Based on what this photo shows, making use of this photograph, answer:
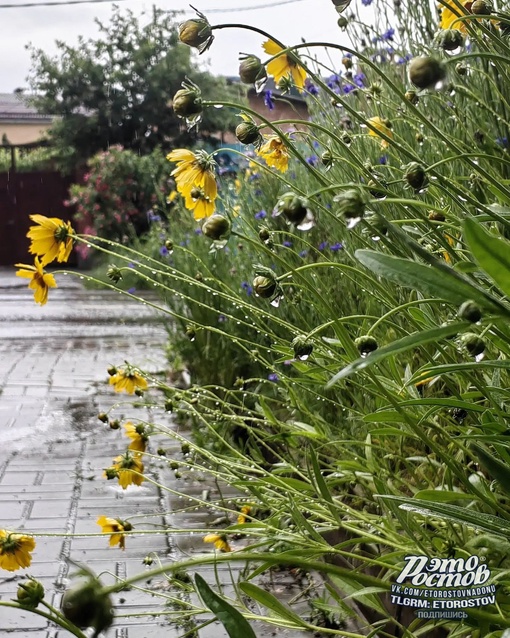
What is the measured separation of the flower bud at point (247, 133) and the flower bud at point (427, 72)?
1.67 ft

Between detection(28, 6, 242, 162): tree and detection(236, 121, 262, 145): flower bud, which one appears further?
detection(28, 6, 242, 162): tree

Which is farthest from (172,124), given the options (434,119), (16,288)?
(434,119)

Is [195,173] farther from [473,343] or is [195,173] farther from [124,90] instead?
[124,90]

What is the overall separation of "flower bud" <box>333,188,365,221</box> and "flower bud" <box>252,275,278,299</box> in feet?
1.28

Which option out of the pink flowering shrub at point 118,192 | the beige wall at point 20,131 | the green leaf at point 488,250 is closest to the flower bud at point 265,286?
the green leaf at point 488,250

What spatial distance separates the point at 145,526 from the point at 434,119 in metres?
1.67

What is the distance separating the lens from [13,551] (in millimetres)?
1588

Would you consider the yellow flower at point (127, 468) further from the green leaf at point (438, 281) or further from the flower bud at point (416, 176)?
the green leaf at point (438, 281)

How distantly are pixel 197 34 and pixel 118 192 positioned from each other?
16015mm

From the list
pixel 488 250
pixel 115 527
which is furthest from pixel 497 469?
pixel 115 527

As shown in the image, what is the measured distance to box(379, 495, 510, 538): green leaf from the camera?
1189 mm

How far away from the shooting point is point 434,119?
2873 millimetres

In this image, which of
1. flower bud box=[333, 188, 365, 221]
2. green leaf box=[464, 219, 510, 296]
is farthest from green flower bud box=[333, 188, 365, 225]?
green leaf box=[464, 219, 510, 296]

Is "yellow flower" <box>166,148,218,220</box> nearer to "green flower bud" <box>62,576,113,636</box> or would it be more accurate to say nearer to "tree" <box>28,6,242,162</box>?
"green flower bud" <box>62,576,113,636</box>
